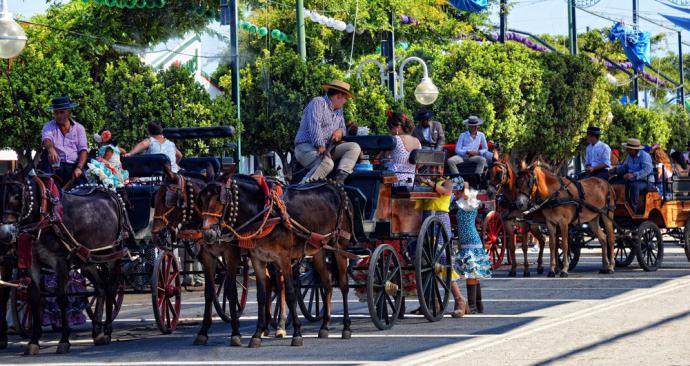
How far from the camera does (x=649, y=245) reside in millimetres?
22953

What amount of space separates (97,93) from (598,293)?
13305 millimetres

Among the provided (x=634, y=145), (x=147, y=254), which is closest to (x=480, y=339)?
(x=147, y=254)

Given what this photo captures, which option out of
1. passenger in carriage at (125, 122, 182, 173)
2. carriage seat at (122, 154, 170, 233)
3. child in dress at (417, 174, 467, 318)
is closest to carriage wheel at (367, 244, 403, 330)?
child in dress at (417, 174, 467, 318)

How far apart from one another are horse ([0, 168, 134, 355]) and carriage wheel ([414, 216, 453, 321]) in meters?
3.37

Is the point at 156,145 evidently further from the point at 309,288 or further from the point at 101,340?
the point at 101,340

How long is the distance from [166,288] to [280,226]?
2.37 meters

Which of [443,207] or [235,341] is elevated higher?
[443,207]

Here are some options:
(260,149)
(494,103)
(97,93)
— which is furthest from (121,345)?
(494,103)

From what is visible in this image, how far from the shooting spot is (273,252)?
1300cm

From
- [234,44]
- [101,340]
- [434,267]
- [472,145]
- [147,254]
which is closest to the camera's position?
[101,340]

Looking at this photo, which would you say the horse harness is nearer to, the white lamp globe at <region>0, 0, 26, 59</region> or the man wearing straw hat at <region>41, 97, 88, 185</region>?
the man wearing straw hat at <region>41, 97, 88, 185</region>

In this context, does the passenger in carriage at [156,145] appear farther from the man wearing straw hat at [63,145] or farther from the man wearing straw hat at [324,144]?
the man wearing straw hat at [324,144]

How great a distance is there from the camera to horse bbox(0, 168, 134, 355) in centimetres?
1266

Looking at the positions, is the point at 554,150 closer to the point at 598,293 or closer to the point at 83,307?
the point at 598,293
